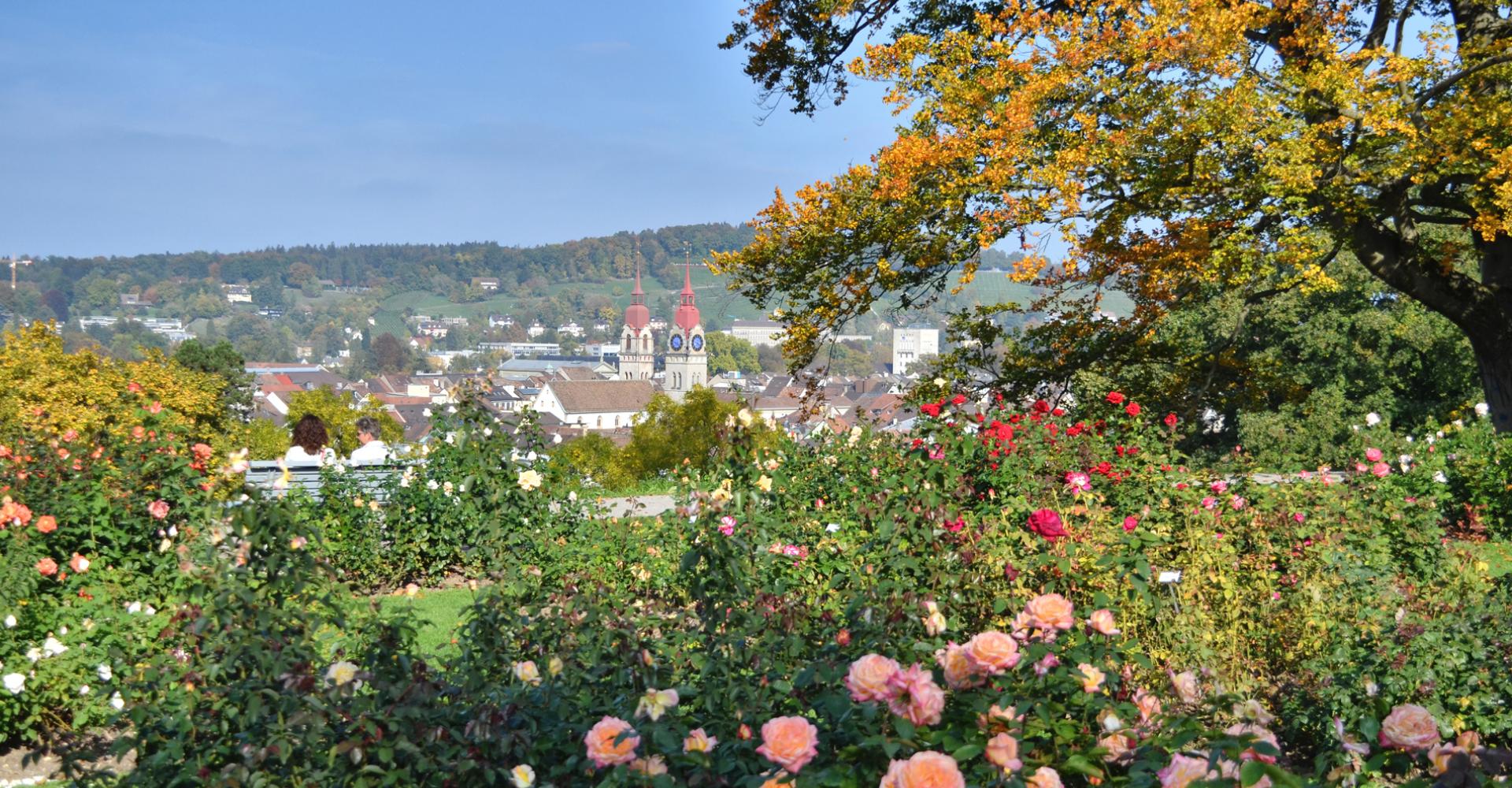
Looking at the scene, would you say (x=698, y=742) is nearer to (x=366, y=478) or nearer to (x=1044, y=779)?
(x=1044, y=779)

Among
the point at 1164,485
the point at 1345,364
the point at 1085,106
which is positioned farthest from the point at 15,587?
the point at 1345,364

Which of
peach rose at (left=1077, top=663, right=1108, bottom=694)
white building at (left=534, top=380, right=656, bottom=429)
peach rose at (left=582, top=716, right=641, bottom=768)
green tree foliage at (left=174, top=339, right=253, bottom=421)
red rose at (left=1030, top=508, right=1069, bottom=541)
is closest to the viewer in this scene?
peach rose at (left=582, top=716, right=641, bottom=768)

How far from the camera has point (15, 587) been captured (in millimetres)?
3807

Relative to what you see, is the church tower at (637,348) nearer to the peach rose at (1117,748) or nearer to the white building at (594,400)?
the white building at (594,400)

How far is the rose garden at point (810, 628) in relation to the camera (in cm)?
196

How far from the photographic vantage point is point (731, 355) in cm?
13925

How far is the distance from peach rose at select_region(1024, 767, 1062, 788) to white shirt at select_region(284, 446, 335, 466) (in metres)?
5.95

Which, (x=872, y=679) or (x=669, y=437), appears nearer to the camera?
(x=872, y=679)

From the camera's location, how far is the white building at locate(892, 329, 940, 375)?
157m

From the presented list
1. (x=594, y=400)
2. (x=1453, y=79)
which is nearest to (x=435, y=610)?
(x=1453, y=79)

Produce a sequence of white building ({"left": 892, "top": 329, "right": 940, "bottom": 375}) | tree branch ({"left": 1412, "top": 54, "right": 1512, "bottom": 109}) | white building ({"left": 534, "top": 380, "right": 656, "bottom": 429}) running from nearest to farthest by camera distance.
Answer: tree branch ({"left": 1412, "top": 54, "right": 1512, "bottom": 109}) < white building ({"left": 534, "top": 380, "right": 656, "bottom": 429}) < white building ({"left": 892, "top": 329, "right": 940, "bottom": 375})

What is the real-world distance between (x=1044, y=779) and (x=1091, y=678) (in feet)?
1.05

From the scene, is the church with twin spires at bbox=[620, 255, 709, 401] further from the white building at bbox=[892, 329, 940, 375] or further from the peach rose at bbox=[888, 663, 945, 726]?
the peach rose at bbox=[888, 663, 945, 726]

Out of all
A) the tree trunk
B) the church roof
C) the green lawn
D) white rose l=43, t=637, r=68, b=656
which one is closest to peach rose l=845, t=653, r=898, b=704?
white rose l=43, t=637, r=68, b=656
